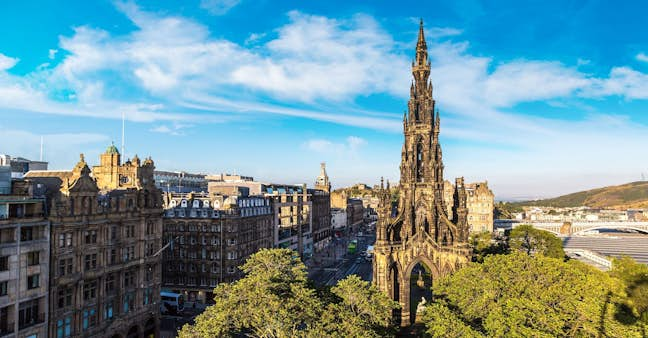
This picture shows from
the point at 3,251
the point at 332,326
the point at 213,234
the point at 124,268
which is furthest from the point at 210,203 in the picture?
the point at 332,326

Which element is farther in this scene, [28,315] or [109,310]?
[109,310]

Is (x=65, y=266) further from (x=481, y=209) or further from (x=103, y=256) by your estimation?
(x=481, y=209)

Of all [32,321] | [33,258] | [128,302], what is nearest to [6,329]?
[32,321]

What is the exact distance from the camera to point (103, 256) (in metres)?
59.2

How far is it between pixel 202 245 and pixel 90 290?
1461 inches

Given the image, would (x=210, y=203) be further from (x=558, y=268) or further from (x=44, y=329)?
(x=558, y=268)

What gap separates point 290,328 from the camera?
38.6 metres

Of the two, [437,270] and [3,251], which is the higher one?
[3,251]

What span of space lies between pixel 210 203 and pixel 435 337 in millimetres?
66922

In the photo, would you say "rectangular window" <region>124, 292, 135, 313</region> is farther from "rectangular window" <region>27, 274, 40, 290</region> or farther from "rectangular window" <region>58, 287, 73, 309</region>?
"rectangular window" <region>27, 274, 40, 290</region>

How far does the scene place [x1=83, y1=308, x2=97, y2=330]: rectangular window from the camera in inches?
2222

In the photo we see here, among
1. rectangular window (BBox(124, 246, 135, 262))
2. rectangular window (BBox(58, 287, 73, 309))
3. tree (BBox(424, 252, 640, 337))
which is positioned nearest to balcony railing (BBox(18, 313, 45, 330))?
rectangular window (BBox(58, 287, 73, 309))

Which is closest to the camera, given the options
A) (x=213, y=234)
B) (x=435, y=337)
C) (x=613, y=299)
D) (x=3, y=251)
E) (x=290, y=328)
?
(x=290, y=328)

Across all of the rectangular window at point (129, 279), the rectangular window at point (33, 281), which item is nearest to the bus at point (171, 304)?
the rectangular window at point (129, 279)
